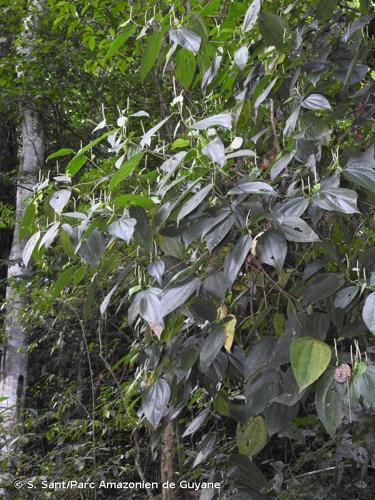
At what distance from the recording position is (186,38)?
101cm

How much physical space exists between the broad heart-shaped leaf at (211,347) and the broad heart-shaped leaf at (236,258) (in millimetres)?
99

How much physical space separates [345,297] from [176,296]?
0.24 metres

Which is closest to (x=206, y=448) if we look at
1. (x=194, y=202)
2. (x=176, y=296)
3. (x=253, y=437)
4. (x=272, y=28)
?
(x=253, y=437)

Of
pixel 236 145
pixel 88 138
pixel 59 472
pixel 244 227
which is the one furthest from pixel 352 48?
pixel 88 138

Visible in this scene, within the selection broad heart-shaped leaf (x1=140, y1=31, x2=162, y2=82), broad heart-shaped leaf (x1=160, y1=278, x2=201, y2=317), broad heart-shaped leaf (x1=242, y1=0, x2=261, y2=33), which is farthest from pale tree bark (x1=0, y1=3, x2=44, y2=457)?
broad heart-shaped leaf (x1=160, y1=278, x2=201, y2=317)

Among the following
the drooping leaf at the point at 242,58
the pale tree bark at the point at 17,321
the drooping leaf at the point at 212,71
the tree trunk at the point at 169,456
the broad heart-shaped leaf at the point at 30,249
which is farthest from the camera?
the pale tree bark at the point at 17,321

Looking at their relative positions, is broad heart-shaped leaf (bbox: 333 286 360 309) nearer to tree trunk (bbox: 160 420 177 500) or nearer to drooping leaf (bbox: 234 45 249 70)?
drooping leaf (bbox: 234 45 249 70)

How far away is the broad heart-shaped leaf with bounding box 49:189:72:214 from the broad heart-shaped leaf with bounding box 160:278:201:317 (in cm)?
22

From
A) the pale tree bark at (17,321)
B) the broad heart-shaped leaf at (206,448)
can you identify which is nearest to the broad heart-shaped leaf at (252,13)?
the broad heart-shaped leaf at (206,448)

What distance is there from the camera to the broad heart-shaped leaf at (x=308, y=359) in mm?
713

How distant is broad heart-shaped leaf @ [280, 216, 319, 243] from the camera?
81 cm

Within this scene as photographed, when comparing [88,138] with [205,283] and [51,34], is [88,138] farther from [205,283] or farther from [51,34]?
[205,283]

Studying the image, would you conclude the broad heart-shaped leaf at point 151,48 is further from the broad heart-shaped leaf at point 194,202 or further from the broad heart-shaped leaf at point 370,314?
the broad heart-shaped leaf at point 370,314

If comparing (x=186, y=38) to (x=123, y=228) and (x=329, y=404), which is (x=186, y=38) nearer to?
(x=123, y=228)
